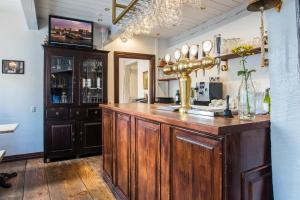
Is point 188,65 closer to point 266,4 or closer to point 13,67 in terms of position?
point 266,4

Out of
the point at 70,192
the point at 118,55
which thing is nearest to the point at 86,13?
the point at 118,55

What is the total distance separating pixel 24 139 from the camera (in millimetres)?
3977

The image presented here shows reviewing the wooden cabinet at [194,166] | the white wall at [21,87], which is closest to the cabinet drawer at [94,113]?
the white wall at [21,87]

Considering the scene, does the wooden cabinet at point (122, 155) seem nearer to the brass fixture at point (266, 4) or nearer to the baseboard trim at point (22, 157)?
the brass fixture at point (266, 4)

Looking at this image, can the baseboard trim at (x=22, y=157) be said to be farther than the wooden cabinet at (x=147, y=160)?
Yes

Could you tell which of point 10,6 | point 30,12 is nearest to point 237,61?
point 30,12

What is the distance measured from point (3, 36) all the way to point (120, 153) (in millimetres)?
3203

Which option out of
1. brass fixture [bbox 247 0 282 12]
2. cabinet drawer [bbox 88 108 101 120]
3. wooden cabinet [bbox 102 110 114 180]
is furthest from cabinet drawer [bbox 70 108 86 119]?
brass fixture [bbox 247 0 282 12]

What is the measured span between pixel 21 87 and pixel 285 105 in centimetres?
417

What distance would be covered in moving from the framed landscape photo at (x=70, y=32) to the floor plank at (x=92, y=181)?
2.21 meters

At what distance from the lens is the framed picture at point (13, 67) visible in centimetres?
376

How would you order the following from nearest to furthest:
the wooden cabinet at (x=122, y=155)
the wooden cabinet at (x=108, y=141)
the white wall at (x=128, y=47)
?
the wooden cabinet at (x=122, y=155) < the wooden cabinet at (x=108, y=141) < the white wall at (x=128, y=47)

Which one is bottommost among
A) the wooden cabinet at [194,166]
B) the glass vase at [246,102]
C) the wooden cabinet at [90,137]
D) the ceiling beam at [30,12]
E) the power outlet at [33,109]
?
the wooden cabinet at [90,137]

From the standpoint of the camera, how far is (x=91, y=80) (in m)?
4.21
